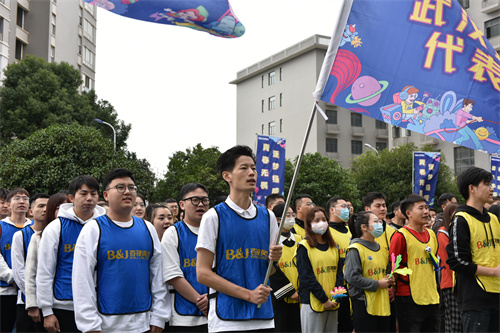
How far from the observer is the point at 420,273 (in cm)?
679

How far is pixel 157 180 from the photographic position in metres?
40.4

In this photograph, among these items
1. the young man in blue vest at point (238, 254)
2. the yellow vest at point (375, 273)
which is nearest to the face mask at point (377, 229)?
the yellow vest at point (375, 273)

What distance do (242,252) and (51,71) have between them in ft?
92.6

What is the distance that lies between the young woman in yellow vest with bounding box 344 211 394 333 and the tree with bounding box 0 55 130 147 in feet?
73.4

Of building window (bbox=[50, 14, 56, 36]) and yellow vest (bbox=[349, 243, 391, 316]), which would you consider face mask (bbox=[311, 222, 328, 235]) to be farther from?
building window (bbox=[50, 14, 56, 36])

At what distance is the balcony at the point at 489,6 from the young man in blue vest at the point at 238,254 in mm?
35933

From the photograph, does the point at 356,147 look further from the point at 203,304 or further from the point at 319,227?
the point at 203,304

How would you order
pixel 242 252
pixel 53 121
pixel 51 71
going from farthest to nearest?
pixel 51 71 → pixel 53 121 → pixel 242 252

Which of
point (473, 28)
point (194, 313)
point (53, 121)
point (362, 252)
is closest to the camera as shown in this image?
point (473, 28)

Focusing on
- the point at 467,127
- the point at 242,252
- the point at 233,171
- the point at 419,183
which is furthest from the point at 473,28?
the point at 419,183

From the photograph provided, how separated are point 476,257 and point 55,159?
18.2 meters

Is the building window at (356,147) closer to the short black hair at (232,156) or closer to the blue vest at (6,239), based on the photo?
the blue vest at (6,239)

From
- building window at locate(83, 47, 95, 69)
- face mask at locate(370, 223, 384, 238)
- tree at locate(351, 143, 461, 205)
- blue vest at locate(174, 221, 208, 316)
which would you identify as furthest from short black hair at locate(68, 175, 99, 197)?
building window at locate(83, 47, 95, 69)

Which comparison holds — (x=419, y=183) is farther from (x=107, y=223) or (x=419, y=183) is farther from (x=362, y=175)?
(x=362, y=175)
